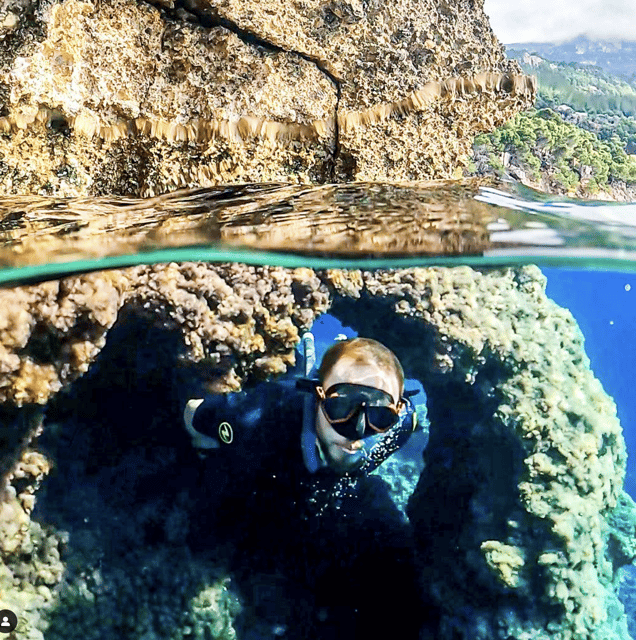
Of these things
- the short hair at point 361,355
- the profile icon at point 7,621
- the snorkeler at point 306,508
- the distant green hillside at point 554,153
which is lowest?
the profile icon at point 7,621

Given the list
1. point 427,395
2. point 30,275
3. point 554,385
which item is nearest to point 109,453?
point 30,275

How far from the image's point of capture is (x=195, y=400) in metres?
3.71

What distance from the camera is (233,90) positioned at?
410 centimetres

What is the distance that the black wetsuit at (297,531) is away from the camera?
12.1 ft

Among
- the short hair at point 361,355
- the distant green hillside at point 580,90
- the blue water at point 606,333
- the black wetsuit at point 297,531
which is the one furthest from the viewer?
the distant green hillside at point 580,90

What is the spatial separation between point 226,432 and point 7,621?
1696 millimetres

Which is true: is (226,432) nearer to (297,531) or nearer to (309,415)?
(309,415)

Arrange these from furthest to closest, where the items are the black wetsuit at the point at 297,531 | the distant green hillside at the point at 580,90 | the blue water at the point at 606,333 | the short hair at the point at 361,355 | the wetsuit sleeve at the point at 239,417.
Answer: the distant green hillside at the point at 580,90
the blue water at the point at 606,333
the black wetsuit at the point at 297,531
the wetsuit sleeve at the point at 239,417
the short hair at the point at 361,355

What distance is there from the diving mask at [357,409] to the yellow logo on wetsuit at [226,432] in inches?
27.8

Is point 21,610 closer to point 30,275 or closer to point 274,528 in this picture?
point 274,528

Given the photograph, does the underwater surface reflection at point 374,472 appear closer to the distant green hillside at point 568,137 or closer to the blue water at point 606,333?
the blue water at point 606,333

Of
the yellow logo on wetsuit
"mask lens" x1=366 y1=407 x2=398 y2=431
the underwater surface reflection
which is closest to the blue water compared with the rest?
the underwater surface reflection

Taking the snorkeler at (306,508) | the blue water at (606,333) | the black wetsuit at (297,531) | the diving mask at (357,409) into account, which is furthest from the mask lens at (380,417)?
the blue water at (606,333)

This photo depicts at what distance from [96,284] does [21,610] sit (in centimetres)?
206
